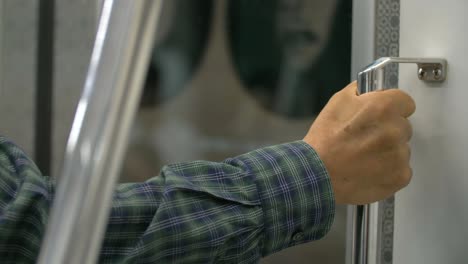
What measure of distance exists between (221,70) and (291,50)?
5.8 inches

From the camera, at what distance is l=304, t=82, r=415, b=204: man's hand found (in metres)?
0.50

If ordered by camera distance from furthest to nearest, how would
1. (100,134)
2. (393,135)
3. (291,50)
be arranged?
(291,50)
(393,135)
(100,134)

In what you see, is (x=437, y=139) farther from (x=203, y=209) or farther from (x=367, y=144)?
(x=203, y=209)

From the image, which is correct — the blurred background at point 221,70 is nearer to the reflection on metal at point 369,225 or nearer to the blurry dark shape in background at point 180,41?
the blurry dark shape in background at point 180,41

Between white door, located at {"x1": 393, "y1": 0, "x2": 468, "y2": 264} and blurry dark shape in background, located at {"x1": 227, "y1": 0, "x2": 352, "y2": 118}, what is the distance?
47 cm

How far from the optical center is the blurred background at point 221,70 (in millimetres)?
1050

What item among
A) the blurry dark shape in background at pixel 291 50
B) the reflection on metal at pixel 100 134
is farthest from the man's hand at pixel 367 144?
the blurry dark shape in background at pixel 291 50

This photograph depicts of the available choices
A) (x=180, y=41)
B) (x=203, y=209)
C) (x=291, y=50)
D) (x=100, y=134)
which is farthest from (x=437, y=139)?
(x=180, y=41)

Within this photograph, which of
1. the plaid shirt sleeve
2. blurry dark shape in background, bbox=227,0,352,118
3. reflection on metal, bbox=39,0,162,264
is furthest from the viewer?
blurry dark shape in background, bbox=227,0,352,118

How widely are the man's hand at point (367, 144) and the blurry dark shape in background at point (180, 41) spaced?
604 mm

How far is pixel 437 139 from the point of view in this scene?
540 mm

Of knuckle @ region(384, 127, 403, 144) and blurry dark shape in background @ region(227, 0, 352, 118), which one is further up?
blurry dark shape in background @ region(227, 0, 352, 118)

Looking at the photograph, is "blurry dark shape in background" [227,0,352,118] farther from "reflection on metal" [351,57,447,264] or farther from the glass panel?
"reflection on metal" [351,57,447,264]

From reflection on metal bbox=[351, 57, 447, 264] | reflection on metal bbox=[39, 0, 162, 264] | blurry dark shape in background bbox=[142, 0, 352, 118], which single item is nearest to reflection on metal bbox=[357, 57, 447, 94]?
reflection on metal bbox=[351, 57, 447, 264]
